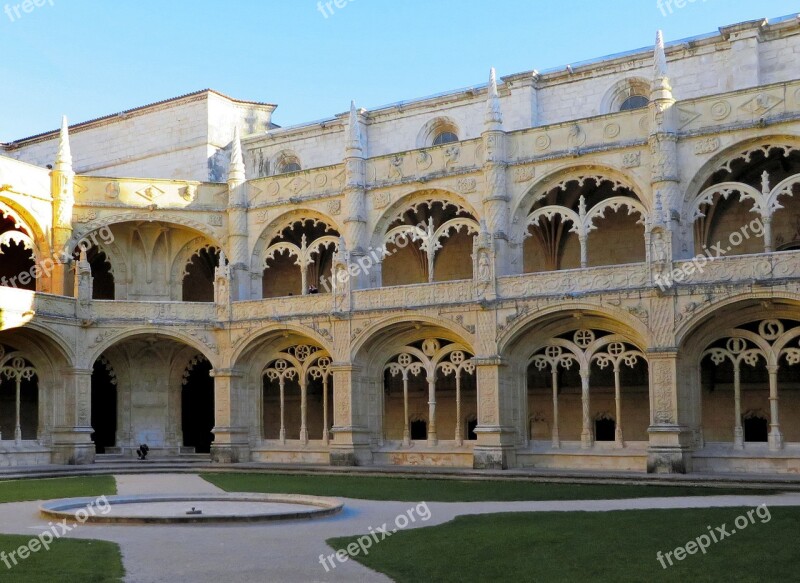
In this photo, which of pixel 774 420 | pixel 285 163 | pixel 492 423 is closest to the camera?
pixel 774 420

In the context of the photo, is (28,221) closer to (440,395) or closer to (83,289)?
(83,289)

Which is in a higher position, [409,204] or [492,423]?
[409,204]

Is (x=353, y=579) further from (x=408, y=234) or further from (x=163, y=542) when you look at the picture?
(x=408, y=234)

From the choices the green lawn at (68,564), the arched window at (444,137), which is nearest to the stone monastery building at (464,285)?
the arched window at (444,137)

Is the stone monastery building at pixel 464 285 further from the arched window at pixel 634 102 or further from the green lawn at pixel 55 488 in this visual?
the green lawn at pixel 55 488

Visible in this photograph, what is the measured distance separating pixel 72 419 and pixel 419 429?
12.1 meters

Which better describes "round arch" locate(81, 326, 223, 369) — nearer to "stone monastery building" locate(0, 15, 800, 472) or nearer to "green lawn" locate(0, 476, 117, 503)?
"stone monastery building" locate(0, 15, 800, 472)

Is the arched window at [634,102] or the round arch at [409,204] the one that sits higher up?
the arched window at [634,102]

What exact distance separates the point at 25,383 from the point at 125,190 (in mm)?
8227

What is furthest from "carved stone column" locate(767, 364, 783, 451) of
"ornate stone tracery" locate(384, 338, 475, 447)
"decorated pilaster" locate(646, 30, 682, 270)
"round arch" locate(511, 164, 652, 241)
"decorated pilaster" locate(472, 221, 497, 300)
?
"ornate stone tracery" locate(384, 338, 475, 447)

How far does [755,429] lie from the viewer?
1231 inches

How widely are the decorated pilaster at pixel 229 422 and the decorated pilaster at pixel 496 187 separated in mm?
10197

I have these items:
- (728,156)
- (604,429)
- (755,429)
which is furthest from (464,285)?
(755,429)

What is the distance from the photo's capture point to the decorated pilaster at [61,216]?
33.5 metres
